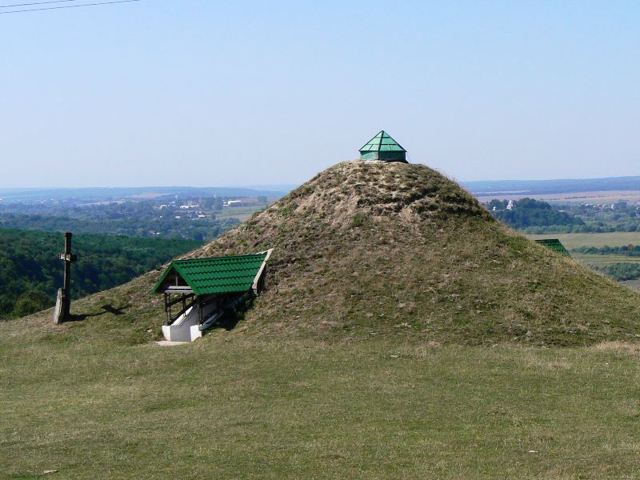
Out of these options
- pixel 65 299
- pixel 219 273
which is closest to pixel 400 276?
pixel 219 273

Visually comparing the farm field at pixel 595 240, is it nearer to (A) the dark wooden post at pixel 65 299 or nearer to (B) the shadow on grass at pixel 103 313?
(B) the shadow on grass at pixel 103 313

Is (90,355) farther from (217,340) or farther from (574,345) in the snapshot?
(574,345)

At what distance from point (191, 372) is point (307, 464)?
12124mm

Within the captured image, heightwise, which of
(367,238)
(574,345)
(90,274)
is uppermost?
(367,238)

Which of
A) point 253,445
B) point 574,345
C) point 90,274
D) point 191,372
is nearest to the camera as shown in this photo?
point 253,445

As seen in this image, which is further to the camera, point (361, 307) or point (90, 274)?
point (90, 274)

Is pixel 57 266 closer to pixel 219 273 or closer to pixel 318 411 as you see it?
pixel 219 273

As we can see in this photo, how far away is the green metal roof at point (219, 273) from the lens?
3688 cm

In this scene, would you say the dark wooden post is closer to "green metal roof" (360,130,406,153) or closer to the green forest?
"green metal roof" (360,130,406,153)

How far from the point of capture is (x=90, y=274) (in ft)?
332

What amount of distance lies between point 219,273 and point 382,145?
12.9m

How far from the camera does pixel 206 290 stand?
1451 inches

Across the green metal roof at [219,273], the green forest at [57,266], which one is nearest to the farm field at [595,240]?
the green forest at [57,266]

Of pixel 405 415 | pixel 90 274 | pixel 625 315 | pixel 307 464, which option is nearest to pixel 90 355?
pixel 405 415
